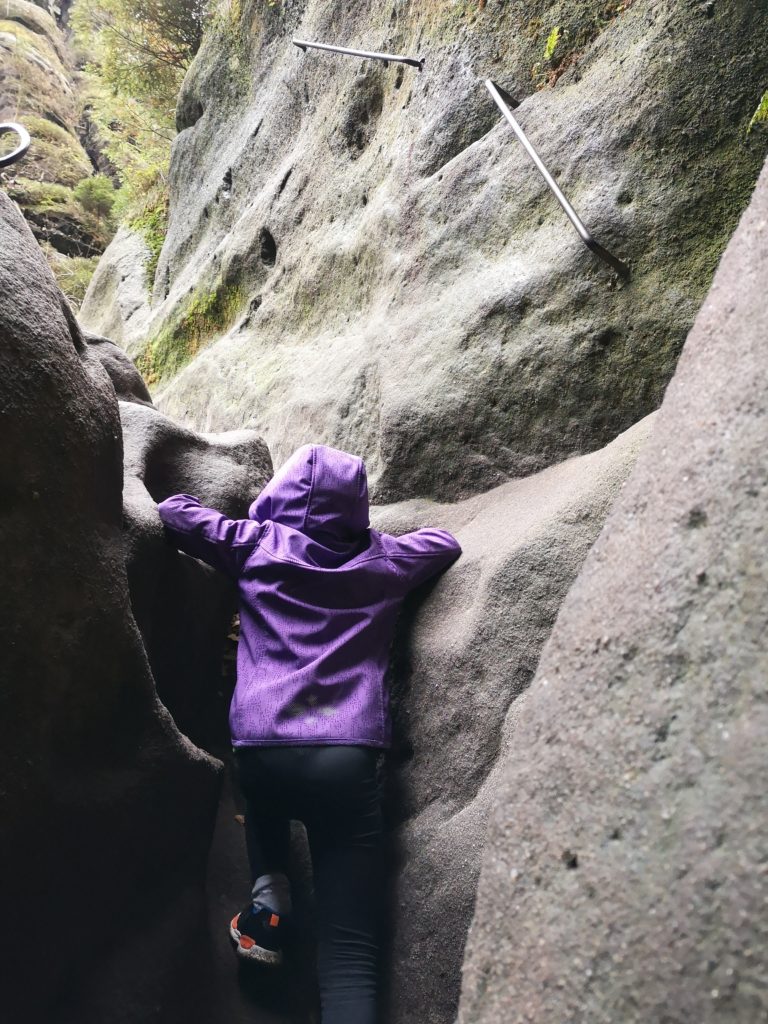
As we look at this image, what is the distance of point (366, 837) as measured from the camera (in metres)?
2.28

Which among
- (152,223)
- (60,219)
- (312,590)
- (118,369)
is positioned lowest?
(60,219)

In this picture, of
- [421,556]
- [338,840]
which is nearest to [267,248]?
[421,556]

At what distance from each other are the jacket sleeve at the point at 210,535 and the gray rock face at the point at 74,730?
343 mm

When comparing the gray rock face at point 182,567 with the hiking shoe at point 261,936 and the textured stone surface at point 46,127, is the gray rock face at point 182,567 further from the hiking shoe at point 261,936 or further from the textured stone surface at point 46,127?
the textured stone surface at point 46,127

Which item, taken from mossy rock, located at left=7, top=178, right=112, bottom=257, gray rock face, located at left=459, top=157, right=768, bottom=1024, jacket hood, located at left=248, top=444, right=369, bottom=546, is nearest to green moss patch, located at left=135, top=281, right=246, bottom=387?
jacket hood, located at left=248, top=444, right=369, bottom=546

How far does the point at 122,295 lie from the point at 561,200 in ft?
20.6

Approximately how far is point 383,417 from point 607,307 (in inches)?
39.4

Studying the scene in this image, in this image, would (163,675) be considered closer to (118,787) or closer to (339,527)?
(118,787)

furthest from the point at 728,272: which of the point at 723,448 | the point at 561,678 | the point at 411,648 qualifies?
the point at 411,648

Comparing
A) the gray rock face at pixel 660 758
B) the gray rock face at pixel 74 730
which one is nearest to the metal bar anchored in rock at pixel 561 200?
the gray rock face at pixel 660 758

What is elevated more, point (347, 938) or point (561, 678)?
point (561, 678)

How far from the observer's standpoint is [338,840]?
7.45 ft

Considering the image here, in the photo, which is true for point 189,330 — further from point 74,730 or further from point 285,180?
point 74,730

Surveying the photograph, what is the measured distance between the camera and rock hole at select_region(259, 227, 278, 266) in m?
5.32
